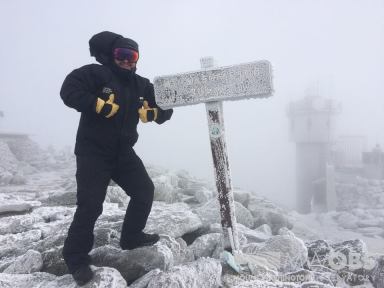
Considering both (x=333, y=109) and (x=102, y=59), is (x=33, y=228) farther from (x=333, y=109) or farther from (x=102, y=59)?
(x=333, y=109)

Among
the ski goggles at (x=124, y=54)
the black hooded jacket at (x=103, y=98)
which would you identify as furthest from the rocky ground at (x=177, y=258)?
the ski goggles at (x=124, y=54)

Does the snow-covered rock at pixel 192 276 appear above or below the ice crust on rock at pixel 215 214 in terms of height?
above

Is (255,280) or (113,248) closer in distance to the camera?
(255,280)

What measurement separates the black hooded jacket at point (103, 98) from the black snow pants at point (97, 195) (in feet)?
0.37

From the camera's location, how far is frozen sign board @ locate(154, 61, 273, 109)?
9.45 ft

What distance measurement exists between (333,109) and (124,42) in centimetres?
3167

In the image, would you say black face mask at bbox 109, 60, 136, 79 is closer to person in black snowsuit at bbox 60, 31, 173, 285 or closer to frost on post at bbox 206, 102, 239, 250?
person in black snowsuit at bbox 60, 31, 173, 285

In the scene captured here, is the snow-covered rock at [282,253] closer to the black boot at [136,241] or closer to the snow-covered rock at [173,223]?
the snow-covered rock at [173,223]

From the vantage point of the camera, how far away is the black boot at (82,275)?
2.51 meters

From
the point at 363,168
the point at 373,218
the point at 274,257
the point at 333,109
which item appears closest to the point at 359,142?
the point at 333,109

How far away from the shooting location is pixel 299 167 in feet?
109

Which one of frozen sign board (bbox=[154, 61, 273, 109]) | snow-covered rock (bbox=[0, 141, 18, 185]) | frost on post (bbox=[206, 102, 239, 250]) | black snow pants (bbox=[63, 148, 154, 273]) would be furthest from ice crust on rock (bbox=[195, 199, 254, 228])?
snow-covered rock (bbox=[0, 141, 18, 185])

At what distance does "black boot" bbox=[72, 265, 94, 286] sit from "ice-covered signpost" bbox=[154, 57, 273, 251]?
1.27 m

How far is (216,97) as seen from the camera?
3027 millimetres
